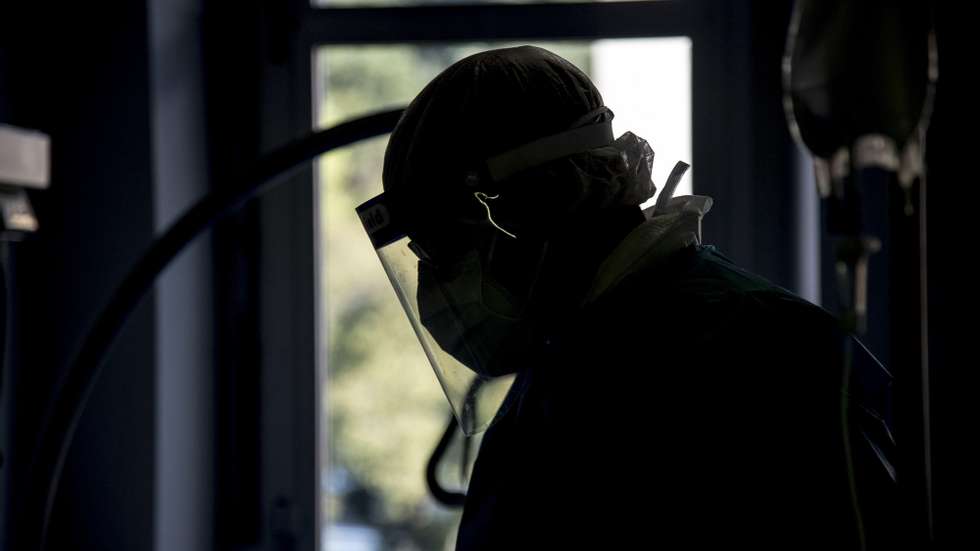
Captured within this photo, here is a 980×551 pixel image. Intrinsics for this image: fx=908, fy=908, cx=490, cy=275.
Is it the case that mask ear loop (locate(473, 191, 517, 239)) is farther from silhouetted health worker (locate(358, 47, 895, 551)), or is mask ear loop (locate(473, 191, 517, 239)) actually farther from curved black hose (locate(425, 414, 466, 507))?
curved black hose (locate(425, 414, 466, 507))

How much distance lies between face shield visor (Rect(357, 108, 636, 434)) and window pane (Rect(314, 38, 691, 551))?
1.05 meters

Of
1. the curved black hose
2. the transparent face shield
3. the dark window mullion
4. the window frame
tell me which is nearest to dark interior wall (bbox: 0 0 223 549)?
the window frame

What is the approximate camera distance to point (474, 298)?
1.15m

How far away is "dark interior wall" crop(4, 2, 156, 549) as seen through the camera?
1.93 meters

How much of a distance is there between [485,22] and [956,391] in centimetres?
156

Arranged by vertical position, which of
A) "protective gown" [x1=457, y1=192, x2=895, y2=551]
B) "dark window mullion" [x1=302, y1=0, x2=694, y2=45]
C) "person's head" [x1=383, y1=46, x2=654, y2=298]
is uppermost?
"dark window mullion" [x1=302, y1=0, x2=694, y2=45]

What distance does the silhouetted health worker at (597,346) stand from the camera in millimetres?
847

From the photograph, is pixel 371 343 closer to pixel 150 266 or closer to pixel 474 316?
pixel 150 266

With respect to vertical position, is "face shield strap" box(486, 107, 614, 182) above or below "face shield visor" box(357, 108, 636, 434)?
above

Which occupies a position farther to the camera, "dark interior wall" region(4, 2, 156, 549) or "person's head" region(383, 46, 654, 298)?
Answer: "dark interior wall" region(4, 2, 156, 549)

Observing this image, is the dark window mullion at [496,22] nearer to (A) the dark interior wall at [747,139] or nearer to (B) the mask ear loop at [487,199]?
(A) the dark interior wall at [747,139]

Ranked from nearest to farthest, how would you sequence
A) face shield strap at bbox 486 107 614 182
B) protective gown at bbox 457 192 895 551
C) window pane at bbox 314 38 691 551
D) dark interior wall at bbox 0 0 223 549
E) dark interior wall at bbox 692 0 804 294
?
protective gown at bbox 457 192 895 551 < face shield strap at bbox 486 107 614 182 < dark interior wall at bbox 0 0 223 549 < dark interior wall at bbox 692 0 804 294 < window pane at bbox 314 38 691 551

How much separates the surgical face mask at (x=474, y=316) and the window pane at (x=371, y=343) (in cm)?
109

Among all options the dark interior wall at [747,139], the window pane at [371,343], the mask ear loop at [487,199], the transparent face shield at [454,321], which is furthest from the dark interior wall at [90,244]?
the dark interior wall at [747,139]
